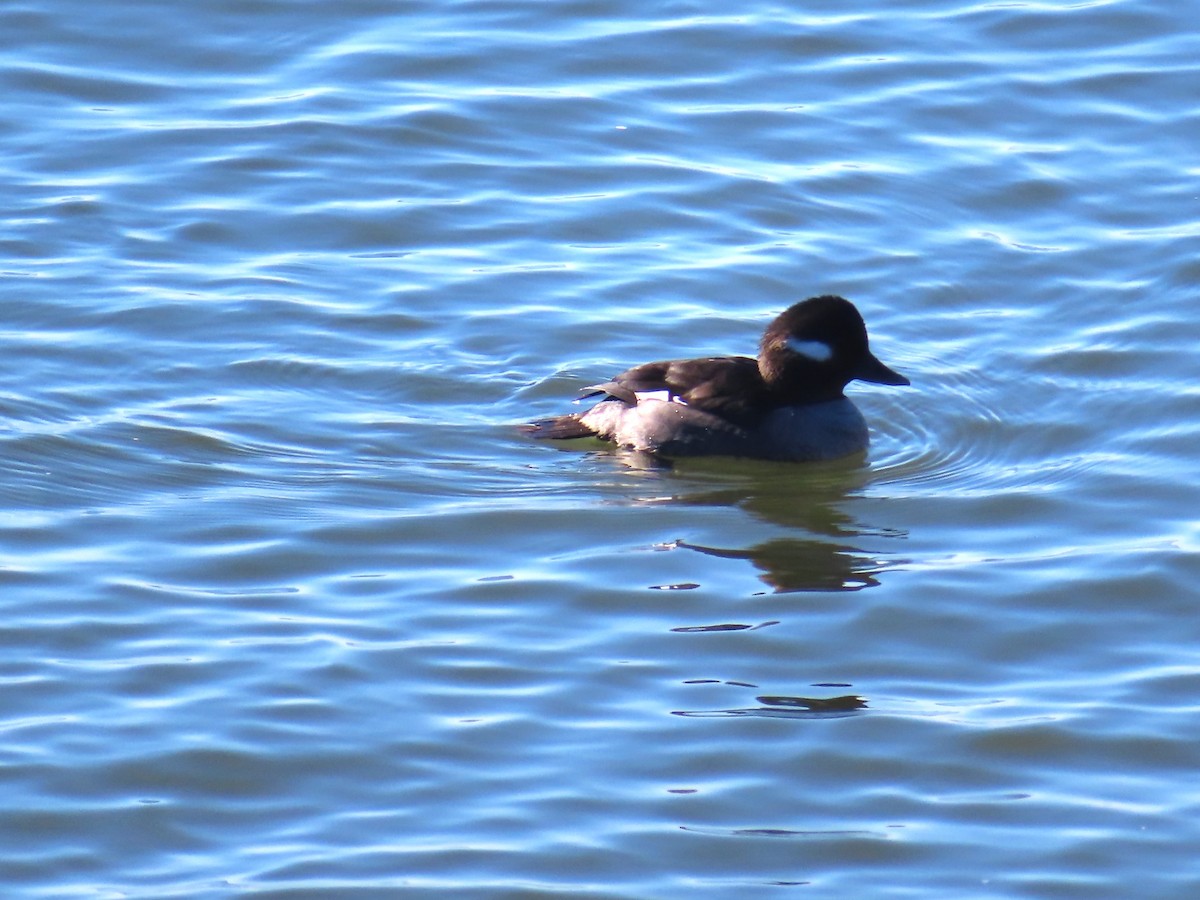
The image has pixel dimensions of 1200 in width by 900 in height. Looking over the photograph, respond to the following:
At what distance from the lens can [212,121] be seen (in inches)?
566

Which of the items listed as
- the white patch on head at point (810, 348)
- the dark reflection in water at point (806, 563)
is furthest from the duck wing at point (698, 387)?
the dark reflection in water at point (806, 563)

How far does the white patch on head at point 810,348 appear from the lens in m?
10.8

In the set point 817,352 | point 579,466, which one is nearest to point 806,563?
point 579,466

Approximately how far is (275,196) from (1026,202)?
4853 millimetres

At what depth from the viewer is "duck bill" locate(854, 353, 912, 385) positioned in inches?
428

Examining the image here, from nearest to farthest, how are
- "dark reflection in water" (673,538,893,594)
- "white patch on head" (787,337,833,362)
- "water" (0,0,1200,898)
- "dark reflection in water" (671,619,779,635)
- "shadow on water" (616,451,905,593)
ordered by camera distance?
"water" (0,0,1200,898)
"dark reflection in water" (671,619,779,635)
"dark reflection in water" (673,538,893,594)
"shadow on water" (616,451,905,593)
"white patch on head" (787,337,833,362)

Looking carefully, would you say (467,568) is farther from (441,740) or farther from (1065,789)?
(1065,789)

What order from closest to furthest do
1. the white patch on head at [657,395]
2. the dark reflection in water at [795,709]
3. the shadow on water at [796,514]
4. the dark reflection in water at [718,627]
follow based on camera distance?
the dark reflection in water at [795,709] → the dark reflection in water at [718,627] → the shadow on water at [796,514] → the white patch on head at [657,395]

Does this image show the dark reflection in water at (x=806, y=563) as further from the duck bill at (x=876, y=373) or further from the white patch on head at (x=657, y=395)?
the duck bill at (x=876, y=373)

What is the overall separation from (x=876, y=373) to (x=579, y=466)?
169 cm

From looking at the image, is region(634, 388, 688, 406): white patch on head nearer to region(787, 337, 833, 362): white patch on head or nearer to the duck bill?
region(787, 337, 833, 362): white patch on head

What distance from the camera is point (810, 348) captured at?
35.6 feet

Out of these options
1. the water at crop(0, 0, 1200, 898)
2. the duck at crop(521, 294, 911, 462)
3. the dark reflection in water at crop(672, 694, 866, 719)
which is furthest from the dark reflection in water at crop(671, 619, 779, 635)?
the duck at crop(521, 294, 911, 462)

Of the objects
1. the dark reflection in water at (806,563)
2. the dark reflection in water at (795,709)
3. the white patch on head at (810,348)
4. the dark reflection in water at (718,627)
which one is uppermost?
the white patch on head at (810,348)
